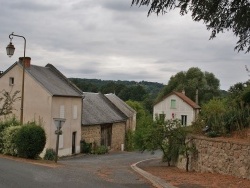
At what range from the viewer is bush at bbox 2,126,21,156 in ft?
72.7

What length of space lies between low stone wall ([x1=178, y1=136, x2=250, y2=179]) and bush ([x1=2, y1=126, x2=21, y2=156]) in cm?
956

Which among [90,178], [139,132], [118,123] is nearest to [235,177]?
[90,178]

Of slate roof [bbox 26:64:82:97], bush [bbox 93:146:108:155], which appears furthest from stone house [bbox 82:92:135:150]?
slate roof [bbox 26:64:82:97]

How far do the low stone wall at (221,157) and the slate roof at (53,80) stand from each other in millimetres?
20531

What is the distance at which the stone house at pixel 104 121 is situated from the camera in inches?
1684

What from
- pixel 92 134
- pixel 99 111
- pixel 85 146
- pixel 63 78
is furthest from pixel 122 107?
pixel 63 78

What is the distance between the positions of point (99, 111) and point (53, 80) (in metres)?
9.47

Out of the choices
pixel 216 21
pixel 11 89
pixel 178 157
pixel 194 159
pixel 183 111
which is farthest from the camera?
pixel 183 111

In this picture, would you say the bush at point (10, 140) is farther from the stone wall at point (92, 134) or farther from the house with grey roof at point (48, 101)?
the stone wall at point (92, 134)

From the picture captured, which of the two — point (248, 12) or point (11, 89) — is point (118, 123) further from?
point (248, 12)

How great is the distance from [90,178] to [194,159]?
16.1 feet

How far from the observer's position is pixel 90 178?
13.7 m

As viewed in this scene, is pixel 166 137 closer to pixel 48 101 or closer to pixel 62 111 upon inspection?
pixel 48 101

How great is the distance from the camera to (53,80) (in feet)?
127
